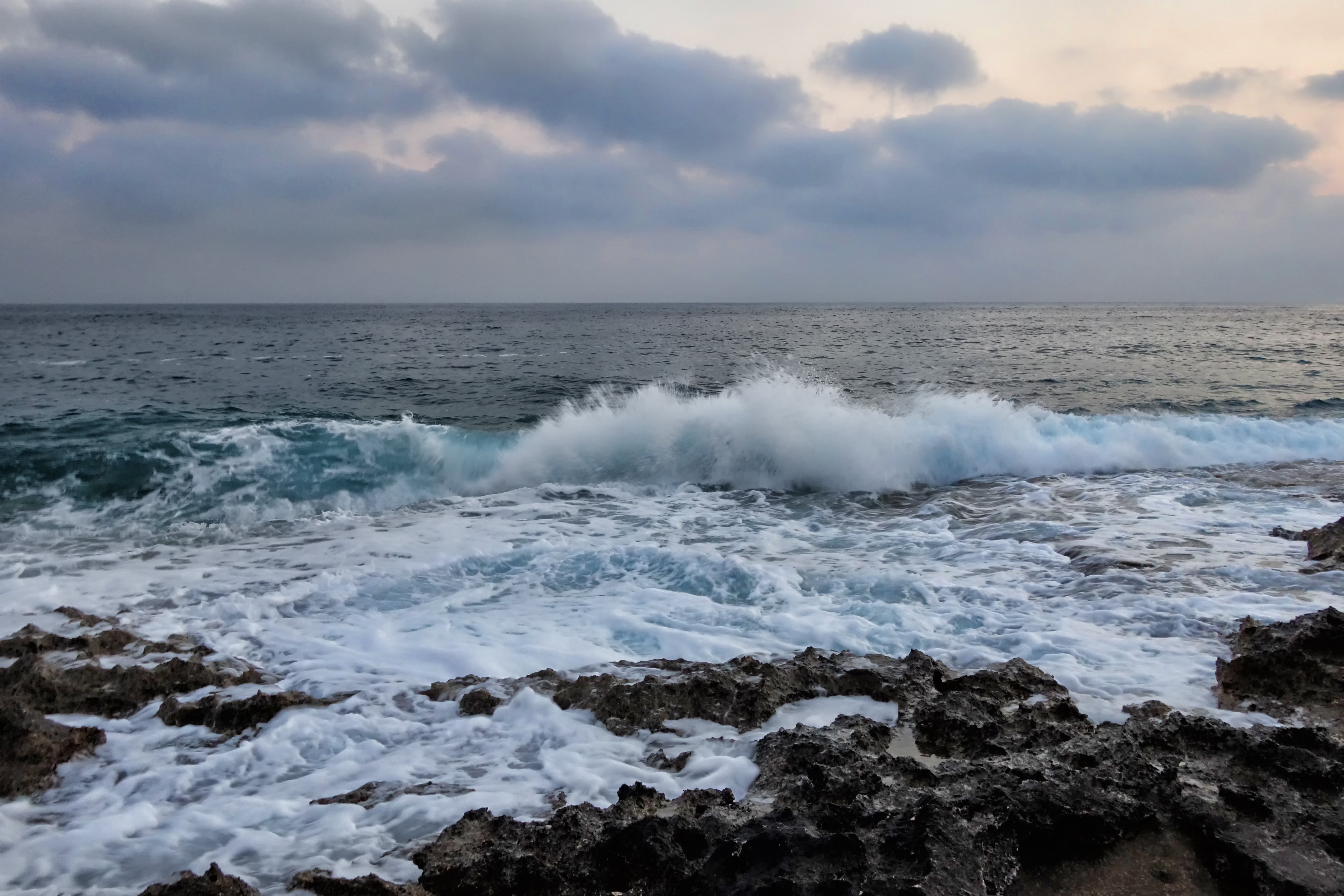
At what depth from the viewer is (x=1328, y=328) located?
5166cm

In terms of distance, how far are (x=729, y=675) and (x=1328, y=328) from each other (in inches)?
2673

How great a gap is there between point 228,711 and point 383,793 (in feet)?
4.35

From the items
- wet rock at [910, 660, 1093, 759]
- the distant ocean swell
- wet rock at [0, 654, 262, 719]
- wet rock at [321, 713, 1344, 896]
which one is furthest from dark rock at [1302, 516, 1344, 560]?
wet rock at [0, 654, 262, 719]

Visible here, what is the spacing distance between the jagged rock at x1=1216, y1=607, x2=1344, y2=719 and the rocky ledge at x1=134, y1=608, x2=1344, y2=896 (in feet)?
0.13

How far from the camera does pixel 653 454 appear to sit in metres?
11.5

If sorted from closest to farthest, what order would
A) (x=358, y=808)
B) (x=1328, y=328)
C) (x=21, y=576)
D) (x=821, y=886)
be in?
(x=821, y=886) < (x=358, y=808) < (x=21, y=576) < (x=1328, y=328)

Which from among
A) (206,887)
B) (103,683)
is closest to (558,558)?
(103,683)

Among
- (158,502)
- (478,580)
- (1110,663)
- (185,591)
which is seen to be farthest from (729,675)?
(158,502)

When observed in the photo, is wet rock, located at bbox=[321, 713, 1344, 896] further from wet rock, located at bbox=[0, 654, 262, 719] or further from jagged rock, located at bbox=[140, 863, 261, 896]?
wet rock, located at bbox=[0, 654, 262, 719]

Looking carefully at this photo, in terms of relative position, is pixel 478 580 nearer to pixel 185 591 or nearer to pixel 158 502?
pixel 185 591

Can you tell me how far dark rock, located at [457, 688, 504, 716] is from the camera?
405cm

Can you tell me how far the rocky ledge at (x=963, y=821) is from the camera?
8.04 ft

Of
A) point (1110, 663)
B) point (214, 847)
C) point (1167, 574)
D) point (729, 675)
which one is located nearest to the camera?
point (214, 847)

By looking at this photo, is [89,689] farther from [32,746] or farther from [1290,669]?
[1290,669]
